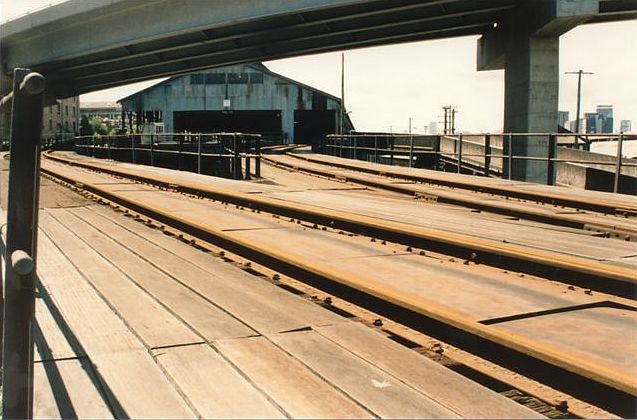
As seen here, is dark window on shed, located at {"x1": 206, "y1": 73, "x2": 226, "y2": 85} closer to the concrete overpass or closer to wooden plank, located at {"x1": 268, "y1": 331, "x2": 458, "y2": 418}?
the concrete overpass

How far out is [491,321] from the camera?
10.9ft

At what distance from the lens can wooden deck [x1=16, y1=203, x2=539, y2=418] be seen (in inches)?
95.3

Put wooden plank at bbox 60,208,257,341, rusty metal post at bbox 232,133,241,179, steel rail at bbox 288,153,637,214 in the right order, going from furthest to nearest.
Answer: rusty metal post at bbox 232,133,241,179, steel rail at bbox 288,153,637,214, wooden plank at bbox 60,208,257,341

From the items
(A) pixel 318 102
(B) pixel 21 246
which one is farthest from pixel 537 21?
(A) pixel 318 102

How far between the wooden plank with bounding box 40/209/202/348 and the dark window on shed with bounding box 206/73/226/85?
56290mm

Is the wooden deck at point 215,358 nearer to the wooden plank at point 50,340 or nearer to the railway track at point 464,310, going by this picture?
the wooden plank at point 50,340

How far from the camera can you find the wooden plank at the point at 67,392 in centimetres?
237

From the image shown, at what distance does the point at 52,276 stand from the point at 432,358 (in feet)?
9.52

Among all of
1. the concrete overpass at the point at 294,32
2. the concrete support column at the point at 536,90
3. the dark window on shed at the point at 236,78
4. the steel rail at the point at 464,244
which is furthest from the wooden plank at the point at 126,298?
the dark window on shed at the point at 236,78

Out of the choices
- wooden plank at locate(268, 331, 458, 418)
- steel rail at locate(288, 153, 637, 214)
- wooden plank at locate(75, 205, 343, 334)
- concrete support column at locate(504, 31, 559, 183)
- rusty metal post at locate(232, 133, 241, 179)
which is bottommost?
wooden plank at locate(268, 331, 458, 418)

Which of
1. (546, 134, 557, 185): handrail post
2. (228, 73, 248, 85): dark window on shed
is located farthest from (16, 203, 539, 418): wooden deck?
(228, 73, 248, 85): dark window on shed

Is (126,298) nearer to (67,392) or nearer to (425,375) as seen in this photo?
(67,392)

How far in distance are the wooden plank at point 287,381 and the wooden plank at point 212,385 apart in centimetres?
5

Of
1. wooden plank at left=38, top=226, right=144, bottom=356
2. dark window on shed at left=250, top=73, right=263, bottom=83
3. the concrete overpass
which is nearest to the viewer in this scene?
wooden plank at left=38, top=226, right=144, bottom=356
